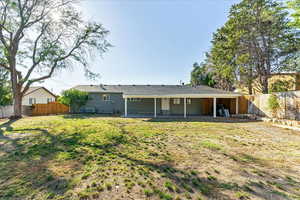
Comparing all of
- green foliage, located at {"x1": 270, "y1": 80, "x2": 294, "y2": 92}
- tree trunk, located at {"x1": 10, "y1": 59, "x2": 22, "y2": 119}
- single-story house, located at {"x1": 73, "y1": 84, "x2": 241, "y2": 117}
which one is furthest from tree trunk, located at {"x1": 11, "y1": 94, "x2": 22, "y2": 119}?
green foliage, located at {"x1": 270, "y1": 80, "x2": 294, "y2": 92}

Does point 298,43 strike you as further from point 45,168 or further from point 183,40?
point 45,168

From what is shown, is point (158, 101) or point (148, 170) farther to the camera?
point (158, 101)

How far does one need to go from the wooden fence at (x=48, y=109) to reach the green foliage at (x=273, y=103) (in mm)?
22570

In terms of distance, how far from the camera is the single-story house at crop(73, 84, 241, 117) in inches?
555

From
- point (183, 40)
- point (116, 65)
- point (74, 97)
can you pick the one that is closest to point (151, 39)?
point (183, 40)

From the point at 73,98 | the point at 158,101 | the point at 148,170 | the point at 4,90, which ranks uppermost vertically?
the point at 4,90

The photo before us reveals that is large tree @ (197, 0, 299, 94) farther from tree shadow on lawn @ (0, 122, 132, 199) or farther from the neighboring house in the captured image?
the neighboring house

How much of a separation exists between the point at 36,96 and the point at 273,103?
105 ft

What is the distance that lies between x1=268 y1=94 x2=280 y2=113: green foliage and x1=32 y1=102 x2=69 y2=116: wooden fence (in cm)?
2257

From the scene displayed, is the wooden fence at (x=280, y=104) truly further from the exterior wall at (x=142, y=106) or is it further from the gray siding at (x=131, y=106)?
the exterior wall at (x=142, y=106)

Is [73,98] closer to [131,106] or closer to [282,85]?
[131,106]

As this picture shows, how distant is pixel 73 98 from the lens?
16203 mm

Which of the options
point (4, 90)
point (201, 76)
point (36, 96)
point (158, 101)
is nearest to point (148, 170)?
point (158, 101)

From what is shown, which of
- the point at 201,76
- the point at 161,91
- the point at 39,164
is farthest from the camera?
the point at 201,76
